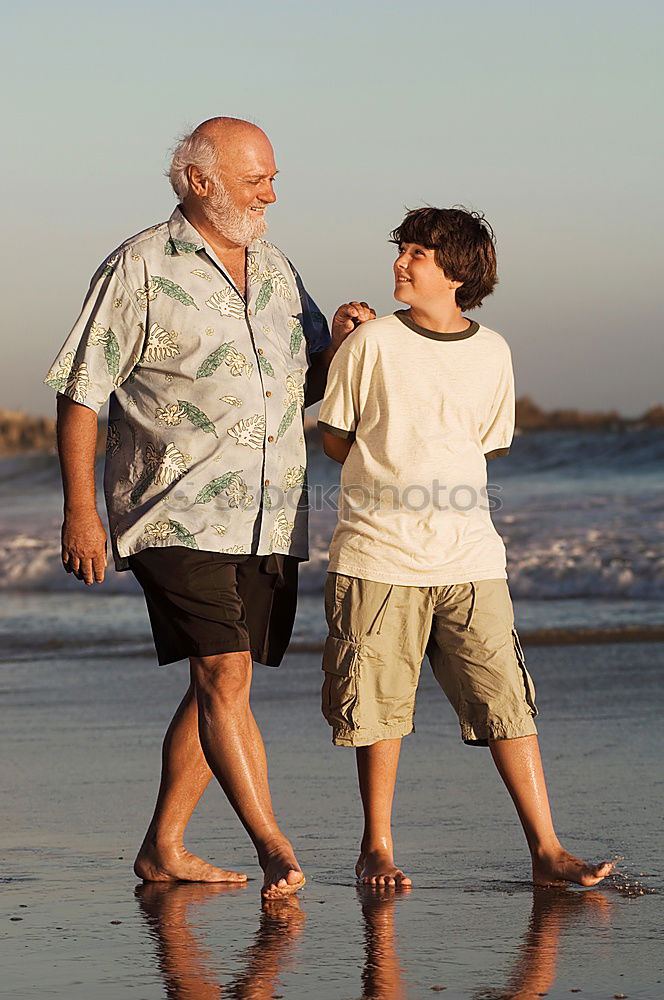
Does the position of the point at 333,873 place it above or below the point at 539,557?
above

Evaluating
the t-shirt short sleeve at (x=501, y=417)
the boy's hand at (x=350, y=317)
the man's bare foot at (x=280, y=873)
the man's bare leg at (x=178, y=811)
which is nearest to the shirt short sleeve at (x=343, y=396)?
the boy's hand at (x=350, y=317)

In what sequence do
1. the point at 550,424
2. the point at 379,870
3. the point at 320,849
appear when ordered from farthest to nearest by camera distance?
the point at 550,424
the point at 320,849
the point at 379,870

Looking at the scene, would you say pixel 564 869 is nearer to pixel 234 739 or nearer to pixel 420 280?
pixel 234 739

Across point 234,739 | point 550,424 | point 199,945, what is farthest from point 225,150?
point 550,424

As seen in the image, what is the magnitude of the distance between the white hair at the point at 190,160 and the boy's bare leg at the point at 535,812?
1590 millimetres

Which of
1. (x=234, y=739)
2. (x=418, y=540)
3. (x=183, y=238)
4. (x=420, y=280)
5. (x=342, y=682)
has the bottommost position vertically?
(x=234, y=739)

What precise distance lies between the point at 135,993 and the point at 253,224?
6.31ft

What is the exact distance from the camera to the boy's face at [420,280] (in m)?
3.67

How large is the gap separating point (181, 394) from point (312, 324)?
0.56 metres

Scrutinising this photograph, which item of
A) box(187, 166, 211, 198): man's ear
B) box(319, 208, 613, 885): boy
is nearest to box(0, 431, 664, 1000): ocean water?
box(319, 208, 613, 885): boy

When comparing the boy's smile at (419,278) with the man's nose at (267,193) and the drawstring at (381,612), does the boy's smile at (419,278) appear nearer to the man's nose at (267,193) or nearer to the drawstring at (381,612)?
the man's nose at (267,193)

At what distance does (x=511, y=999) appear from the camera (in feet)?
8.48

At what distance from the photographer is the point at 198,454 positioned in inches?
143

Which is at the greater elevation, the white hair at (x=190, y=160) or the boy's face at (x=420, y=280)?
the white hair at (x=190, y=160)
